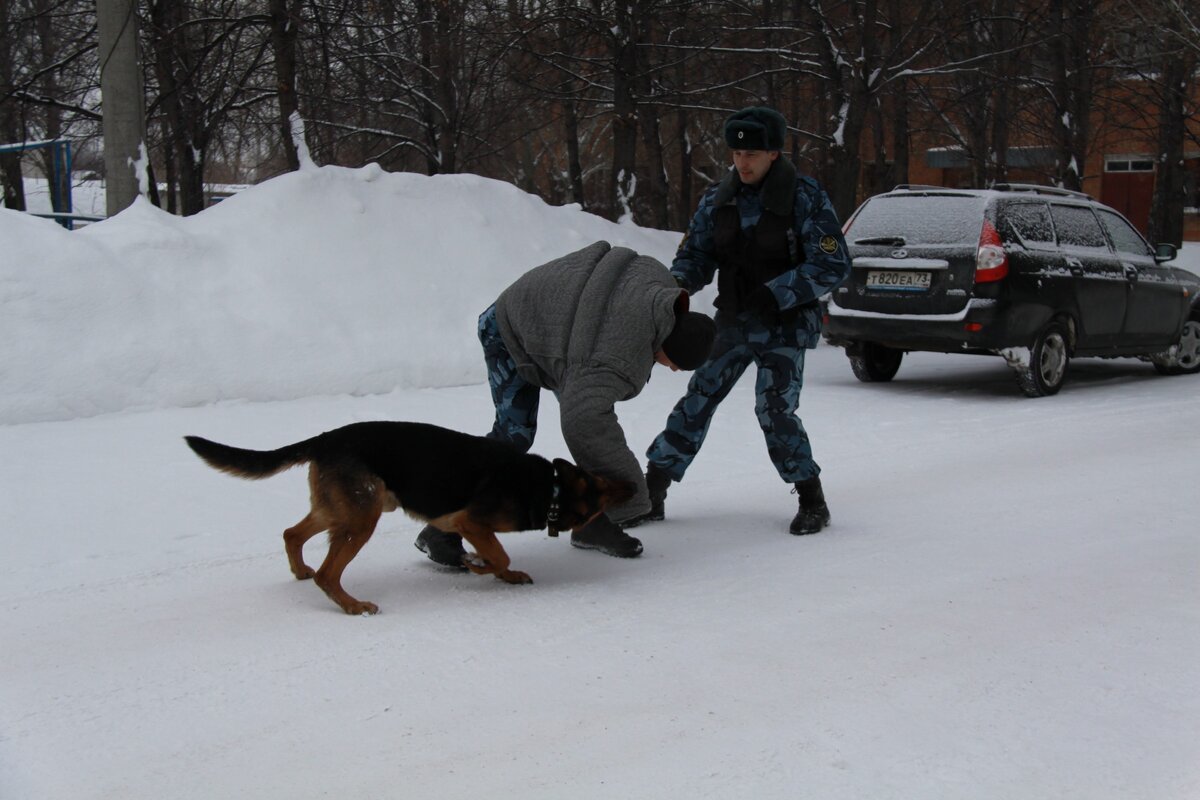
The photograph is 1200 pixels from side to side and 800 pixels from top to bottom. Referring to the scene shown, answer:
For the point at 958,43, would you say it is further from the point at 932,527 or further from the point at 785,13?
the point at 932,527

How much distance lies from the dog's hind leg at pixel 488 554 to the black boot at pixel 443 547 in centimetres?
12

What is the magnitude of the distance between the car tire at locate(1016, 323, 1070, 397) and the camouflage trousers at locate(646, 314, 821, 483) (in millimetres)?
4946

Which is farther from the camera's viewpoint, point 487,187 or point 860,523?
point 487,187

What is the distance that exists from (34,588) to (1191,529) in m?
5.28

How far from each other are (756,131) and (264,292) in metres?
5.54

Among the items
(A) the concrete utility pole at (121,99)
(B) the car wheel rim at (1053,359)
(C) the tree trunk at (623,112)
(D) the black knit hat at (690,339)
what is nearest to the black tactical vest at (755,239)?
(D) the black knit hat at (690,339)

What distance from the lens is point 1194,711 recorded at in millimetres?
3393

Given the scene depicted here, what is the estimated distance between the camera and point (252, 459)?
4.31 m

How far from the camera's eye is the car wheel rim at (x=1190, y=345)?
11703mm

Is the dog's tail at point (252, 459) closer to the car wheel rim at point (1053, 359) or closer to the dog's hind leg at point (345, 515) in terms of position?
the dog's hind leg at point (345, 515)

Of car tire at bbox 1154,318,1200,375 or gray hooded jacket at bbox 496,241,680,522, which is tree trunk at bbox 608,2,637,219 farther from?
gray hooded jacket at bbox 496,241,680,522

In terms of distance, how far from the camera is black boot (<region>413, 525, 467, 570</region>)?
16.2 ft

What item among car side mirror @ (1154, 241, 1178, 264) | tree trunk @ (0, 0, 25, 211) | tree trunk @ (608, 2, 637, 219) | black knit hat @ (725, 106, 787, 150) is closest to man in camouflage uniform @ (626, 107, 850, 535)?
black knit hat @ (725, 106, 787, 150)

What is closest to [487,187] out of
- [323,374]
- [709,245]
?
[323,374]
